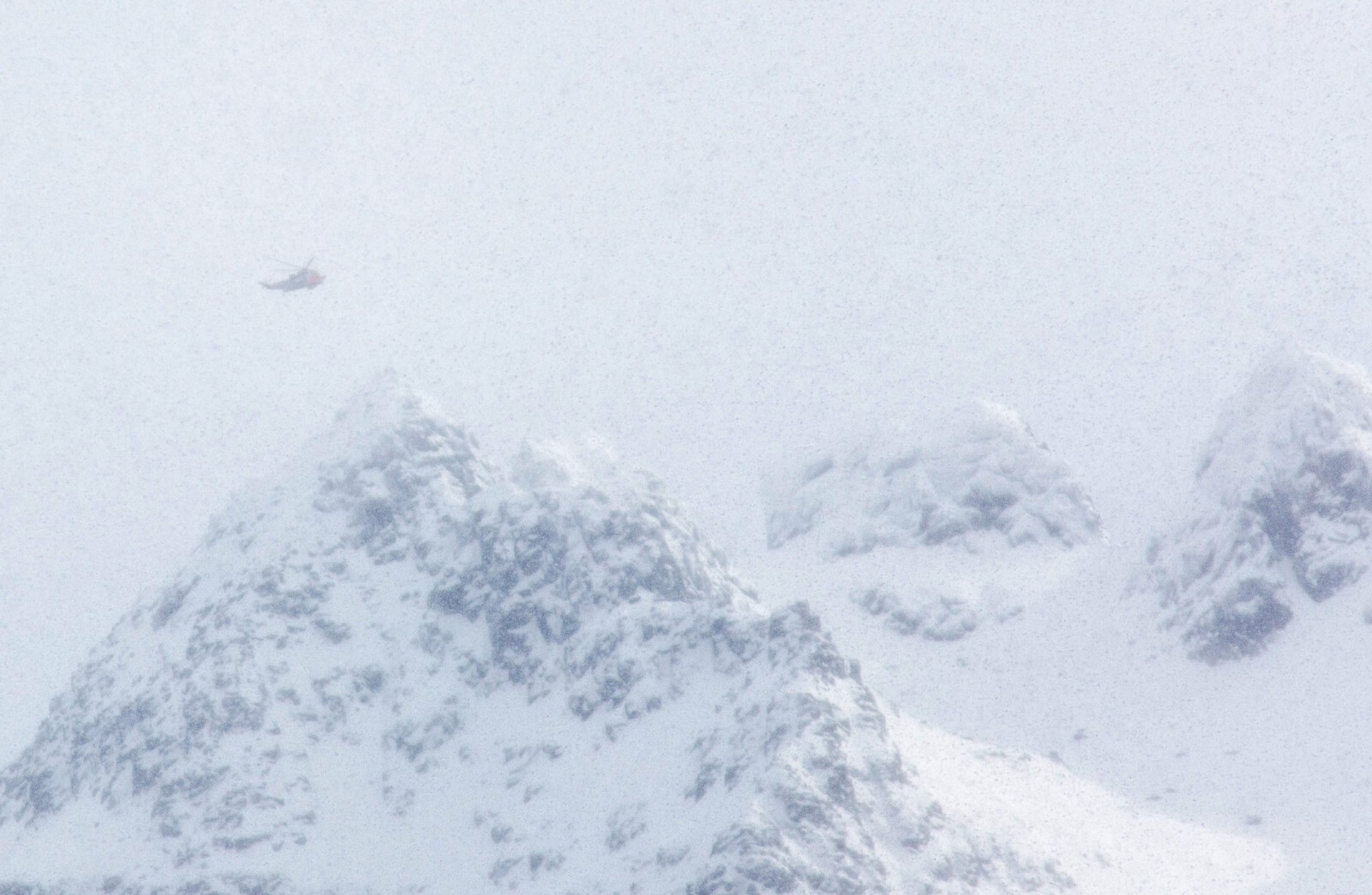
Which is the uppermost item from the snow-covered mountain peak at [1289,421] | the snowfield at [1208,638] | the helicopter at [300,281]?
the helicopter at [300,281]

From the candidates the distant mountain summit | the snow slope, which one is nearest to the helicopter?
the snow slope

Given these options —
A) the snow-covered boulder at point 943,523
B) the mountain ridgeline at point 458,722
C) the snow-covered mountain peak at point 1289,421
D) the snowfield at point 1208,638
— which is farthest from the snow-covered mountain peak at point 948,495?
the mountain ridgeline at point 458,722

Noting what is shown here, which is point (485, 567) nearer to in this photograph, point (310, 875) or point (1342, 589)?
point (310, 875)

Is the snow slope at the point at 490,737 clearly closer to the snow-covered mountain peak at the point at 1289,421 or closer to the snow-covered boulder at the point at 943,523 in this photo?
the snow-covered boulder at the point at 943,523

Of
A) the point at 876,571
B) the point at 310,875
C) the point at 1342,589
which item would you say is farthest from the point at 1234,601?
the point at 310,875

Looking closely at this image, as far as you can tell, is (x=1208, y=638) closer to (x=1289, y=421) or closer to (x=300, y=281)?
(x=1289, y=421)

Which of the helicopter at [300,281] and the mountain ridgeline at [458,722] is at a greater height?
the helicopter at [300,281]
